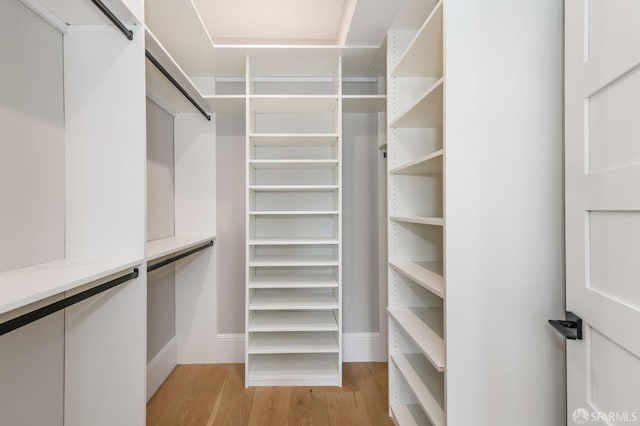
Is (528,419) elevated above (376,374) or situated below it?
above

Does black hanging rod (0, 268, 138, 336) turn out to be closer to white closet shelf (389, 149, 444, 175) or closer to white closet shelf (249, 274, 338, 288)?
white closet shelf (249, 274, 338, 288)

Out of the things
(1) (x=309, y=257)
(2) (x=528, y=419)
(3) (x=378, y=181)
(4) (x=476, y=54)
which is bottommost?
(2) (x=528, y=419)

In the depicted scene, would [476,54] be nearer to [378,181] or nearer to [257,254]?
[378,181]

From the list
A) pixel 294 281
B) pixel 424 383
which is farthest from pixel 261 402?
Result: pixel 424 383

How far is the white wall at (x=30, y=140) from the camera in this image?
1.02m

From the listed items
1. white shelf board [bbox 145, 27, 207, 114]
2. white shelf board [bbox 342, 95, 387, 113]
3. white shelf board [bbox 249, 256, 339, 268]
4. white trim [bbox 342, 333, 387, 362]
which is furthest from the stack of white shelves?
white shelf board [bbox 145, 27, 207, 114]

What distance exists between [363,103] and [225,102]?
0.96 meters

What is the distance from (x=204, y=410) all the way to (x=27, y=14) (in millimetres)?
2031

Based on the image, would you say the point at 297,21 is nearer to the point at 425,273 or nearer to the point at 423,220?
the point at 423,220

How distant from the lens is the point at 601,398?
88 centimetres

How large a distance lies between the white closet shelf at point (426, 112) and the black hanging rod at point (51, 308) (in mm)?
1356

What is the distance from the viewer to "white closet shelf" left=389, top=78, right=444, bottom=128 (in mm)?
1309

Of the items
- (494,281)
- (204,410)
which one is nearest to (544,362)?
(494,281)

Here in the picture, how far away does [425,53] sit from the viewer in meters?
1.52
